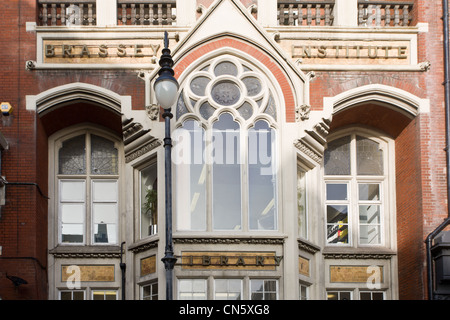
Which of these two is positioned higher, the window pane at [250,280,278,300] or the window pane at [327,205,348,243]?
the window pane at [327,205,348,243]

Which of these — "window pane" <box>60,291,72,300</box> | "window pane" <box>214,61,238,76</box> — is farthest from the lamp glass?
"window pane" <box>60,291,72,300</box>

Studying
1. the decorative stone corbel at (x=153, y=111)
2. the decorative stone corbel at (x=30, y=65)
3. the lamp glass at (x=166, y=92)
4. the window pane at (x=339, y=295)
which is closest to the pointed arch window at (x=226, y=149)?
the decorative stone corbel at (x=153, y=111)

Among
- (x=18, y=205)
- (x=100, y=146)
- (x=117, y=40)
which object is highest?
(x=117, y=40)

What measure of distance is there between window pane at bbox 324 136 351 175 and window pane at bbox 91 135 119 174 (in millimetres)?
Answer: 5245

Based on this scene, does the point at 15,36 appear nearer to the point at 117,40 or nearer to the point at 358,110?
the point at 117,40

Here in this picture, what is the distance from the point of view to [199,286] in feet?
67.8

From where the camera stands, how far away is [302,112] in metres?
21.4

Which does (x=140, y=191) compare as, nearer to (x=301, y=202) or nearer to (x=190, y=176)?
(x=190, y=176)

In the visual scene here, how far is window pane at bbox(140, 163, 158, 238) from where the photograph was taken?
21.6 metres

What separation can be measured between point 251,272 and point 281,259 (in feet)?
2.38

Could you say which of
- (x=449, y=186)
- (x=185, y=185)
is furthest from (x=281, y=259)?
(x=449, y=186)

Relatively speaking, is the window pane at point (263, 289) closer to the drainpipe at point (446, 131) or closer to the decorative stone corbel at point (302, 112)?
the drainpipe at point (446, 131)

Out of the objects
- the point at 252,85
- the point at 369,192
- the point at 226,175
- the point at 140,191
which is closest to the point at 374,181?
the point at 369,192

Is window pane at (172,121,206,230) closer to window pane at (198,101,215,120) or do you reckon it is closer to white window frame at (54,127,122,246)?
window pane at (198,101,215,120)
